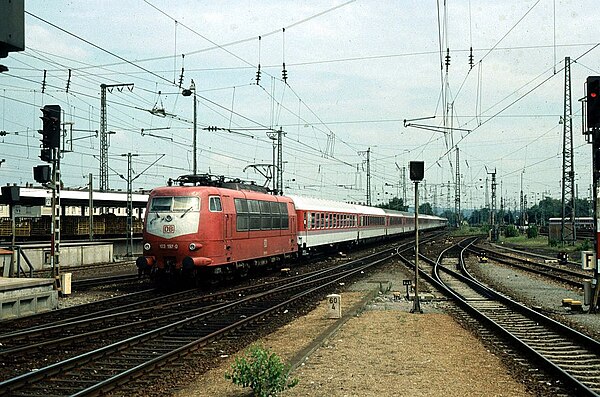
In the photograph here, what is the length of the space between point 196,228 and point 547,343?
1178cm

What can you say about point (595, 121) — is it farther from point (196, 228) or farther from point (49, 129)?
point (49, 129)

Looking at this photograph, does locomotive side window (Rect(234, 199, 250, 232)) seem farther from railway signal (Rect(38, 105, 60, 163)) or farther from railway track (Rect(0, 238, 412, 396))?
railway signal (Rect(38, 105, 60, 163))

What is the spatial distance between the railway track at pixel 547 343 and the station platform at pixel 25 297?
10.3 m

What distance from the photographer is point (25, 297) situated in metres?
16.0

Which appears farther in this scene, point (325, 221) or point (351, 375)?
A: point (325, 221)

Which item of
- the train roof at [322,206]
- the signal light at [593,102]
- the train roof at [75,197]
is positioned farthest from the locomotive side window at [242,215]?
the train roof at [75,197]

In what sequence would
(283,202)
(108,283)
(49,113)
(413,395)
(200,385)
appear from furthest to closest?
(283,202)
(108,283)
(49,113)
(200,385)
(413,395)

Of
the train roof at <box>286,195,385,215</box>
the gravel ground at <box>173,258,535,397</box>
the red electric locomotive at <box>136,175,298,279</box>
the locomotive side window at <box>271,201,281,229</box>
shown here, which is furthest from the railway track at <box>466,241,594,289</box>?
the red electric locomotive at <box>136,175,298,279</box>

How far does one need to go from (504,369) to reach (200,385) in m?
4.43

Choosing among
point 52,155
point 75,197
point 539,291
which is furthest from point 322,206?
point 52,155

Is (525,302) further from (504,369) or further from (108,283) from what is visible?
(108,283)

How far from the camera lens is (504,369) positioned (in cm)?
1011

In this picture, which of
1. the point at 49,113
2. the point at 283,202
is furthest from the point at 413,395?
the point at 283,202

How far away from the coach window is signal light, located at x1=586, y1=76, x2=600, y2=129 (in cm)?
1124
